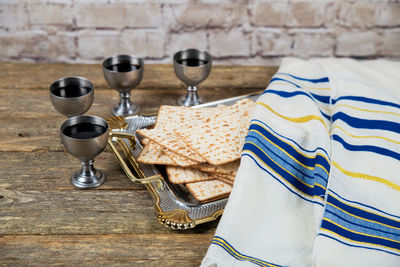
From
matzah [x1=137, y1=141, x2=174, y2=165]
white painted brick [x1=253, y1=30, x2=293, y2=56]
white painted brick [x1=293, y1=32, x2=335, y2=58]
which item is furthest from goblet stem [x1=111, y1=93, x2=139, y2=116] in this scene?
white painted brick [x1=293, y1=32, x2=335, y2=58]

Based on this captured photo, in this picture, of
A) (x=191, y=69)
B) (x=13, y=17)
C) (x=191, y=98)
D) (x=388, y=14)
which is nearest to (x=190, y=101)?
(x=191, y=98)

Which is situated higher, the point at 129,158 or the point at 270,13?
the point at 270,13

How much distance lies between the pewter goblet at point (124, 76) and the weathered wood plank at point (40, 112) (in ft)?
0.13

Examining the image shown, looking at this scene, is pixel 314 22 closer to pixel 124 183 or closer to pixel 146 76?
pixel 146 76

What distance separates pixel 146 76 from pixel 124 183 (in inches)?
25.1

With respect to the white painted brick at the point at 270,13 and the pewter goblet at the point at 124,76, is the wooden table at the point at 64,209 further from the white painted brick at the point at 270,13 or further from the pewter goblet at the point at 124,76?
the white painted brick at the point at 270,13

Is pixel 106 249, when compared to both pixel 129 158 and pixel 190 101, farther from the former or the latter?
pixel 190 101

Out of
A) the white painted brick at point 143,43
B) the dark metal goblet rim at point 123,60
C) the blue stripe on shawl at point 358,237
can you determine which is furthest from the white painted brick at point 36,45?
the blue stripe on shawl at point 358,237

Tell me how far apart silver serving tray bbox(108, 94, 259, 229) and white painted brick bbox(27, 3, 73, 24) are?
3.48 ft

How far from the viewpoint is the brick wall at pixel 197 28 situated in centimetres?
203

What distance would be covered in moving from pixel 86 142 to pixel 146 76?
69 cm

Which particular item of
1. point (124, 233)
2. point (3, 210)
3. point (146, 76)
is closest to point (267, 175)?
point (124, 233)

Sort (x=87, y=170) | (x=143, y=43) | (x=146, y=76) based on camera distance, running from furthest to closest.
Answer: (x=143, y=43), (x=146, y=76), (x=87, y=170)

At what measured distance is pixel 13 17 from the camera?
202 cm
